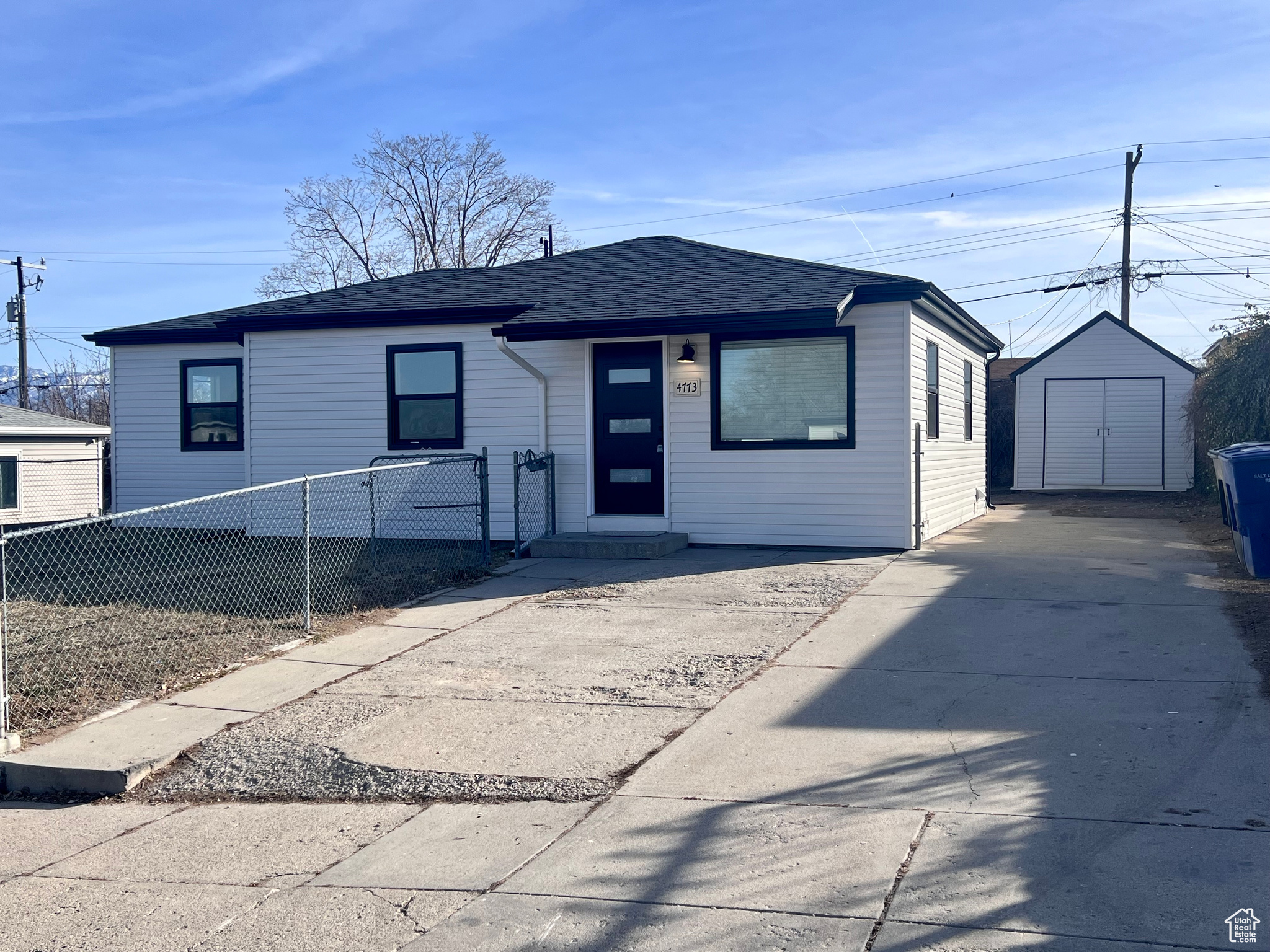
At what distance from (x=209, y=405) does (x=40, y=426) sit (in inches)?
389

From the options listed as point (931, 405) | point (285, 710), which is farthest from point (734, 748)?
point (931, 405)

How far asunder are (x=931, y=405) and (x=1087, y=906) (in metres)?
11.0

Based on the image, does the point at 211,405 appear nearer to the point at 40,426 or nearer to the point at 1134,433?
→ the point at 40,426

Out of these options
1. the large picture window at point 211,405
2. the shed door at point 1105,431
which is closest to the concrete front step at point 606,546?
the large picture window at point 211,405

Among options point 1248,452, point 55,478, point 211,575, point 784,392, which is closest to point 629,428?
point 784,392

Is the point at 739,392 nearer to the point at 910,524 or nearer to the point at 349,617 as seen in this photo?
the point at 910,524

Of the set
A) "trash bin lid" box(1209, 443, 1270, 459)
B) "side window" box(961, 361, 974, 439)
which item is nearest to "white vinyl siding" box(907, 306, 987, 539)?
"side window" box(961, 361, 974, 439)

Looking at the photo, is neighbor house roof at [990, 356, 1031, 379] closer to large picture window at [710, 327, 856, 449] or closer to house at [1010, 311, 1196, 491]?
house at [1010, 311, 1196, 491]

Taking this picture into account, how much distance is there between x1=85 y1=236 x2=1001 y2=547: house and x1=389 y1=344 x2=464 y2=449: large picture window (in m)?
0.02

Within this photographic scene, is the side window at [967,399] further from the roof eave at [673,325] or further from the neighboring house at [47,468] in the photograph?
the neighboring house at [47,468]

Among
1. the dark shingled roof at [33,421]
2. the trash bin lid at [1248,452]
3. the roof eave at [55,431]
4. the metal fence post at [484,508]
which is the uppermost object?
the dark shingled roof at [33,421]

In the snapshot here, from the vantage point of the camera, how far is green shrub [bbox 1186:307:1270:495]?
666 inches

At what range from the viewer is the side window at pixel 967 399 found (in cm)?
1664

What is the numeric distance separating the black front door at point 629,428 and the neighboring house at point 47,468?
1507 cm
